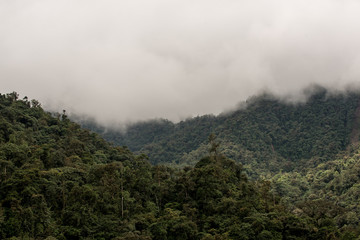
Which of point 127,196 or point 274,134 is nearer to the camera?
point 127,196

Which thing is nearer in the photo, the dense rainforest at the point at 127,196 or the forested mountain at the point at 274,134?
the dense rainforest at the point at 127,196

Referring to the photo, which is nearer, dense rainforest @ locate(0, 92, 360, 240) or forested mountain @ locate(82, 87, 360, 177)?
dense rainforest @ locate(0, 92, 360, 240)

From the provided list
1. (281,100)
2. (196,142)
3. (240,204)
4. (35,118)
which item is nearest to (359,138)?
(281,100)

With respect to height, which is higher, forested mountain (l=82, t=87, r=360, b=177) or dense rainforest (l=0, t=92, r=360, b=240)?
forested mountain (l=82, t=87, r=360, b=177)

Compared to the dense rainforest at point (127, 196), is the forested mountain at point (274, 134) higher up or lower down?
higher up

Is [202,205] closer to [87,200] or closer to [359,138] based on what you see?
[87,200]

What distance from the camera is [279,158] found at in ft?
423

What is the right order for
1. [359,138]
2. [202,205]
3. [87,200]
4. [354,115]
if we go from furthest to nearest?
[354,115] < [359,138] < [202,205] < [87,200]

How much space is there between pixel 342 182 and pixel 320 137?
5325 cm

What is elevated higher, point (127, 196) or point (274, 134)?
point (274, 134)

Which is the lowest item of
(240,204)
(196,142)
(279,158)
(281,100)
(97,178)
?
(240,204)

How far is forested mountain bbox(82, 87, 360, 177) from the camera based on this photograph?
4875 inches

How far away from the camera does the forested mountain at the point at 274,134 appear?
124 m

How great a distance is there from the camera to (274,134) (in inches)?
5610
